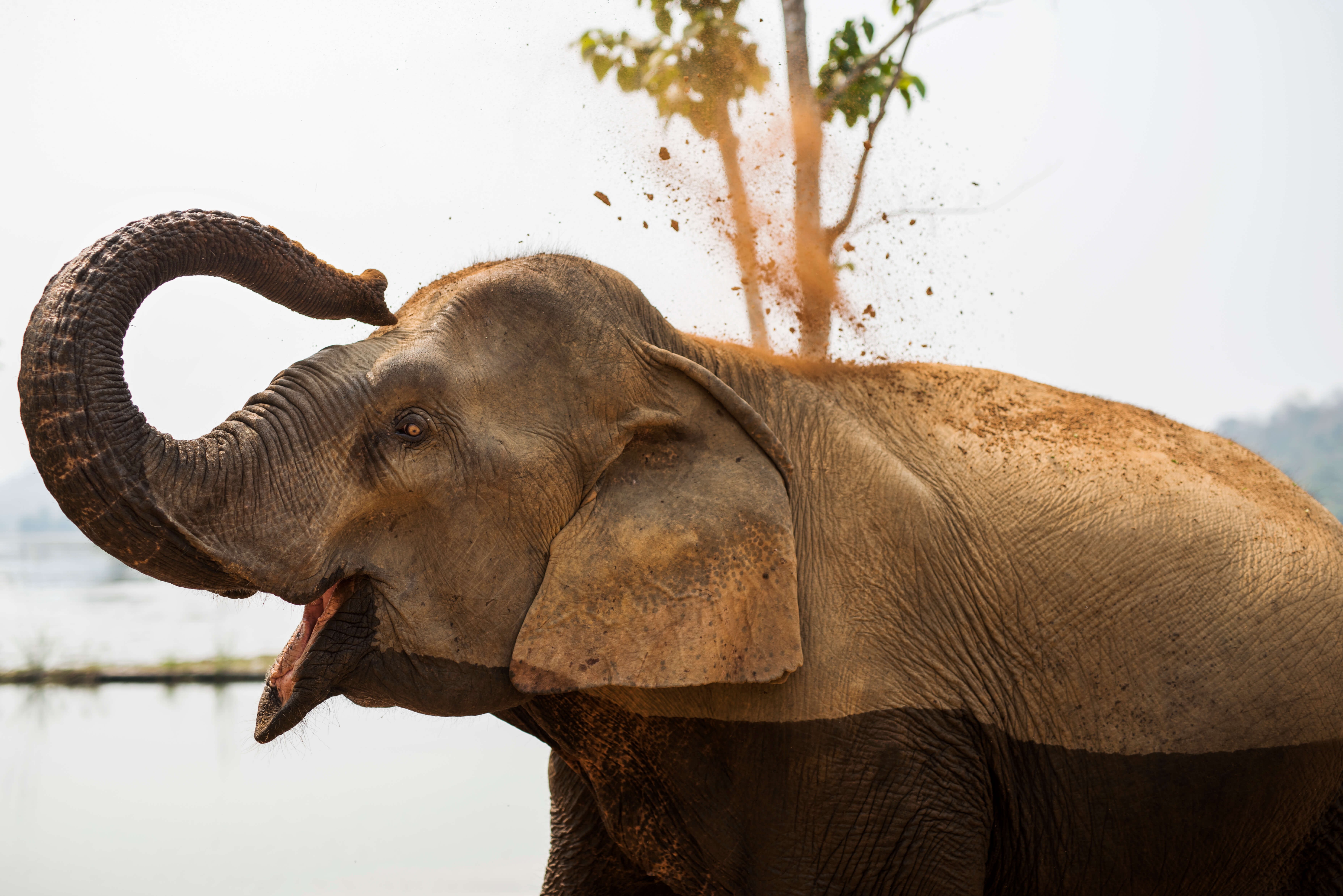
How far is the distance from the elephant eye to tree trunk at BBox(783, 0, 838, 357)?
1.13m

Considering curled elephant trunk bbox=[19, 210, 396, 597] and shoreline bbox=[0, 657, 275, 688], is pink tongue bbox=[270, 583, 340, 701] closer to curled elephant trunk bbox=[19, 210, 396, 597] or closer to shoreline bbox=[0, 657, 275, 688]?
curled elephant trunk bbox=[19, 210, 396, 597]

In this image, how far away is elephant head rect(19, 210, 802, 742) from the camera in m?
1.96

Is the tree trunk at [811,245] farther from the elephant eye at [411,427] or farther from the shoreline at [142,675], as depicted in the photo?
the shoreline at [142,675]

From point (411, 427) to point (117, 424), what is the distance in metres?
0.51

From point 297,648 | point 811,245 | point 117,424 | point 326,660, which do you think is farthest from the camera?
point 811,245

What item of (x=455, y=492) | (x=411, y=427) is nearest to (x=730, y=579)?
(x=455, y=492)

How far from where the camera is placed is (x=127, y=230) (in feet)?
6.57

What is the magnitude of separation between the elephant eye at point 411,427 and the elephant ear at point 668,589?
1.15ft

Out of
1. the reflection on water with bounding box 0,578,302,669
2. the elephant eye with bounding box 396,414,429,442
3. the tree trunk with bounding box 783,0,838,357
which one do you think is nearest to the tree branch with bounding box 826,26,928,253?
the tree trunk with bounding box 783,0,838,357

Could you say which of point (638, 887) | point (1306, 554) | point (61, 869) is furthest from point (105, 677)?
point (1306, 554)

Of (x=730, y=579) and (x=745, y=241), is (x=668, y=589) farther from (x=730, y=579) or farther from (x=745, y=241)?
(x=745, y=241)

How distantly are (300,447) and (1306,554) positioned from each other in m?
2.40

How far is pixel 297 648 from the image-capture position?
223 centimetres

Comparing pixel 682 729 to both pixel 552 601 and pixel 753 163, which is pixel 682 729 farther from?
pixel 753 163
